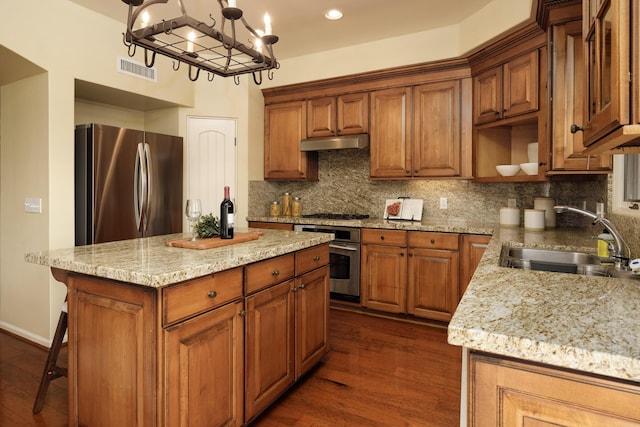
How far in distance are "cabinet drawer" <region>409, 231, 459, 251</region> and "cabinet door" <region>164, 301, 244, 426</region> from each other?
2141 mm

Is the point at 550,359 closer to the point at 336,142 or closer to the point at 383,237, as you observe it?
the point at 383,237

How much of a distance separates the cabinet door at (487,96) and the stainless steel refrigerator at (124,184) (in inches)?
120

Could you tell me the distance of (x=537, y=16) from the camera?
9.00 ft

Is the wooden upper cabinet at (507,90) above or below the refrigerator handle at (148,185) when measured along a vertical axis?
above

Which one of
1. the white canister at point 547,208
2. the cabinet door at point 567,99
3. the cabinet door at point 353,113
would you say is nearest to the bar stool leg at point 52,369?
the cabinet door at point 353,113

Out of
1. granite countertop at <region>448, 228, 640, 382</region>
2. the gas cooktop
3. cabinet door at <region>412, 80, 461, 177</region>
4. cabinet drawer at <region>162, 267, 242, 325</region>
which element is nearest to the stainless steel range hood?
cabinet door at <region>412, 80, 461, 177</region>

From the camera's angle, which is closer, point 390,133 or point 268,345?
point 268,345

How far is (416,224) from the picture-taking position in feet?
12.0

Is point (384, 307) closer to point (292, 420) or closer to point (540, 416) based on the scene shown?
point (292, 420)

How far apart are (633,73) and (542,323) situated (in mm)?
Answer: 592

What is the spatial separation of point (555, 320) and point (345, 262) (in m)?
2.98

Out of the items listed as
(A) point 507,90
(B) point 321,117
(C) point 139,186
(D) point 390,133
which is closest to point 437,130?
(D) point 390,133

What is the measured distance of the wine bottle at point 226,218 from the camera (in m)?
2.19

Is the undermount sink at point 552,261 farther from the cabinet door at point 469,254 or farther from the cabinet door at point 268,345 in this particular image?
the cabinet door at point 268,345
